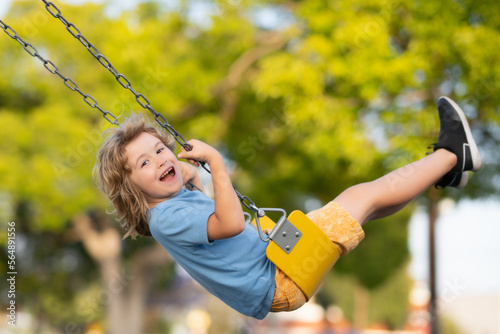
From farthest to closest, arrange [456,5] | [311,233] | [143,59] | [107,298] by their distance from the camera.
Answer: [107,298], [143,59], [456,5], [311,233]

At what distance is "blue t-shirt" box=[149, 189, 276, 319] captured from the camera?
2531mm

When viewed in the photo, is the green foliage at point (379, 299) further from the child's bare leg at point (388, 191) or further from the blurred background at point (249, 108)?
the child's bare leg at point (388, 191)

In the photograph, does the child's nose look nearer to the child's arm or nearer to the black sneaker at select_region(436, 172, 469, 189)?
the child's arm

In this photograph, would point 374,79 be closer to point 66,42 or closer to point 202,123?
point 202,123

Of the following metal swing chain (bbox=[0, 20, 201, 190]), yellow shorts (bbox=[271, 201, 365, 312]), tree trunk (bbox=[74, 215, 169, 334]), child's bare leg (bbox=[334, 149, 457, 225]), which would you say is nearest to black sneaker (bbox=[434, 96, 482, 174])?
child's bare leg (bbox=[334, 149, 457, 225])

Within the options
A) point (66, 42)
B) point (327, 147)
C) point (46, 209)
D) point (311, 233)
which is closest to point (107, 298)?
point (46, 209)

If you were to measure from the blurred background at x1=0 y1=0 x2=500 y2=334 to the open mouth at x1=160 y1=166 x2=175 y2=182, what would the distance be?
2.70 ft

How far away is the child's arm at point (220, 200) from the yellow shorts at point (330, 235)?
0.39 meters

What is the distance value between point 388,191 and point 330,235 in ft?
1.06

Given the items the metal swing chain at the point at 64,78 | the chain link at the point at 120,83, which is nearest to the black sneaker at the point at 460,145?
the chain link at the point at 120,83

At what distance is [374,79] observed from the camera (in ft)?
26.3

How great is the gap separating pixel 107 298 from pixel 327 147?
9.42 meters

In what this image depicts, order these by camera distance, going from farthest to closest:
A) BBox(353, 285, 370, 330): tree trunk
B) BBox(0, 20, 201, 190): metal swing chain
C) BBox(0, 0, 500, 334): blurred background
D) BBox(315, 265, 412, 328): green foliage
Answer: BBox(315, 265, 412, 328): green foliage → BBox(353, 285, 370, 330): tree trunk → BBox(0, 0, 500, 334): blurred background → BBox(0, 20, 201, 190): metal swing chain

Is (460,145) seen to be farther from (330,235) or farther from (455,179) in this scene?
(330,235)
